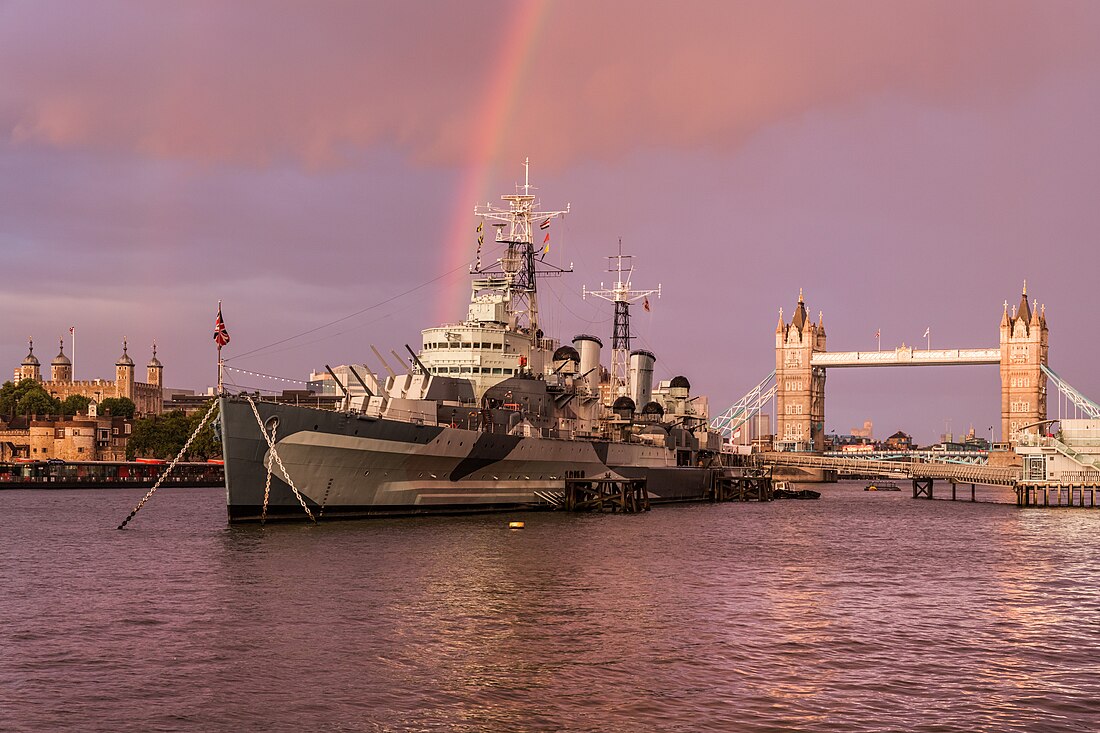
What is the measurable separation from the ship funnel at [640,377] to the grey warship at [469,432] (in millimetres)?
2290

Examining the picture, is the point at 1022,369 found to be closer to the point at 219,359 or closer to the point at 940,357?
the point at 940,357

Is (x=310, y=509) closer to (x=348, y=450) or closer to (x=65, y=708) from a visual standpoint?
(x=348, y=450)

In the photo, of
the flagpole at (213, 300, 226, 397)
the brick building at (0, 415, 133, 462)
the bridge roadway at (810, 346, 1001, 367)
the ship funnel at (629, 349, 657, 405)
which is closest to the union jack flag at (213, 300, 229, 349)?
the flagpole at (213, 300, 226, 397)

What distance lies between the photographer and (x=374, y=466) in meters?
43.9

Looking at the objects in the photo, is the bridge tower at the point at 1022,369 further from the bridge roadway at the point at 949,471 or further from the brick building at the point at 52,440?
the brick building at the point at 52,440

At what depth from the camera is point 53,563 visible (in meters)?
34.6

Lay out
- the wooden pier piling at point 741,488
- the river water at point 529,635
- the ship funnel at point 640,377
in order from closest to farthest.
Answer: the river water at point 529,635
the ship funnel at point 640,377
the wooden pier piling at point 741,488

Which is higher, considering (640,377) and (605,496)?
(640,377)

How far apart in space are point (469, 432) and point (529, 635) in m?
25.9

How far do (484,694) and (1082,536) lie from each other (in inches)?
1646

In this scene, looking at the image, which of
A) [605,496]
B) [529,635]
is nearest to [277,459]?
[529,635]

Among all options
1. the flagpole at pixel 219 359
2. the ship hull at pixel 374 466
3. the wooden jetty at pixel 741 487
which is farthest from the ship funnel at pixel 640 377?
the flagpole at pixel 219 359

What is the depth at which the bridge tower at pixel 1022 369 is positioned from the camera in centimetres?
19162

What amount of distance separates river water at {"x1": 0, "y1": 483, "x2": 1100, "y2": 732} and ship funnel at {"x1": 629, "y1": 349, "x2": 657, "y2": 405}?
3877 centimetres
